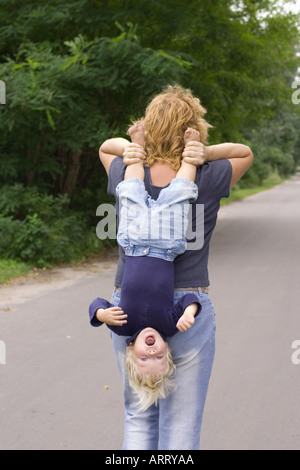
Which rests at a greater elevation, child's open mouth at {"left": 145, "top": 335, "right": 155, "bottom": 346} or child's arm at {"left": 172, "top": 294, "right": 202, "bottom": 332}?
child's arm at {"left": 172, "top": 294, "right": 202, "bottom": 332}

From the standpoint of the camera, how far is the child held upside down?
7.92 feet

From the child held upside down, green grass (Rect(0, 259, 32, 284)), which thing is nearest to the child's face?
the child held upside down

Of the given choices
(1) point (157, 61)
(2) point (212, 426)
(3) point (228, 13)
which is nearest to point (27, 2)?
(1) point (157, 61)

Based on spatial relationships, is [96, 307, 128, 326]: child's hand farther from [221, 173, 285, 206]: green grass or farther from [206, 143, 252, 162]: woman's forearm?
[221, 173, 285, 206]: green grass

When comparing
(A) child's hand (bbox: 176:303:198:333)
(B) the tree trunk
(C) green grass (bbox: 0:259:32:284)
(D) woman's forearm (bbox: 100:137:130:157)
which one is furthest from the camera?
(B) the tree trunk

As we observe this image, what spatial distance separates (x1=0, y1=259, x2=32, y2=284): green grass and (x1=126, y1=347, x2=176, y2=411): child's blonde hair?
23.4 feet

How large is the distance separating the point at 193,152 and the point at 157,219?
1.00 ft

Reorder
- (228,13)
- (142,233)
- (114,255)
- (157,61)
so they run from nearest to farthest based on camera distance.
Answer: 1. (142,233)
2. (157,61)
3. (114,255)
4. (228,13)

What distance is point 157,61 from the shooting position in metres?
10.3

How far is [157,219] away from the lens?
242 centimetres

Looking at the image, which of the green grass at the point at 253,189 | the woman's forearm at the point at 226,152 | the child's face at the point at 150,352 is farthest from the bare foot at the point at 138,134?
the green grass at the point at 253,189
